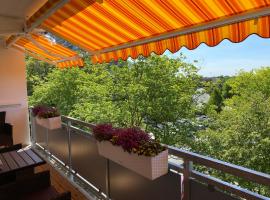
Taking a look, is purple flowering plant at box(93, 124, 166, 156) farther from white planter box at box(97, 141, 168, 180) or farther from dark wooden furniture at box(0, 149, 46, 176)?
dark wooden furniture at box(0, 149, 46, 176)

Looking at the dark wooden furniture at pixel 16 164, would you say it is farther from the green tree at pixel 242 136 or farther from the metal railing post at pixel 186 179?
the green tree at pixel 242 136

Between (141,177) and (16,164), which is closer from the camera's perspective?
(141,177)

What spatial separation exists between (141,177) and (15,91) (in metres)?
6.73

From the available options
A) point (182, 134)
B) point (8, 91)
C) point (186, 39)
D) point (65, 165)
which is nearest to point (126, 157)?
point (186, 39)

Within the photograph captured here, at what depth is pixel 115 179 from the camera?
4059 mm

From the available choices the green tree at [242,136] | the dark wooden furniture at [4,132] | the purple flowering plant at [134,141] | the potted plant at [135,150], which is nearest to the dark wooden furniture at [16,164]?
the potted plant at [135,150]

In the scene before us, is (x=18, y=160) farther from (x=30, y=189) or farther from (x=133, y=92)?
(x=133, y=92)

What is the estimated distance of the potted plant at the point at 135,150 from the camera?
2.92 m

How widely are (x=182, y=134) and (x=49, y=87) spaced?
901 cm

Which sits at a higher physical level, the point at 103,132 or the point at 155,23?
the point at 155,23

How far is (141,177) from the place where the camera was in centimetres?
343

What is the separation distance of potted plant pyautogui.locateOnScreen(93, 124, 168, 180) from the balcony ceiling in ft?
9.85

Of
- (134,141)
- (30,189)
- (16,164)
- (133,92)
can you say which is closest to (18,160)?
(16,164)

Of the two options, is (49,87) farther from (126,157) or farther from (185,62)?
(126,157)
